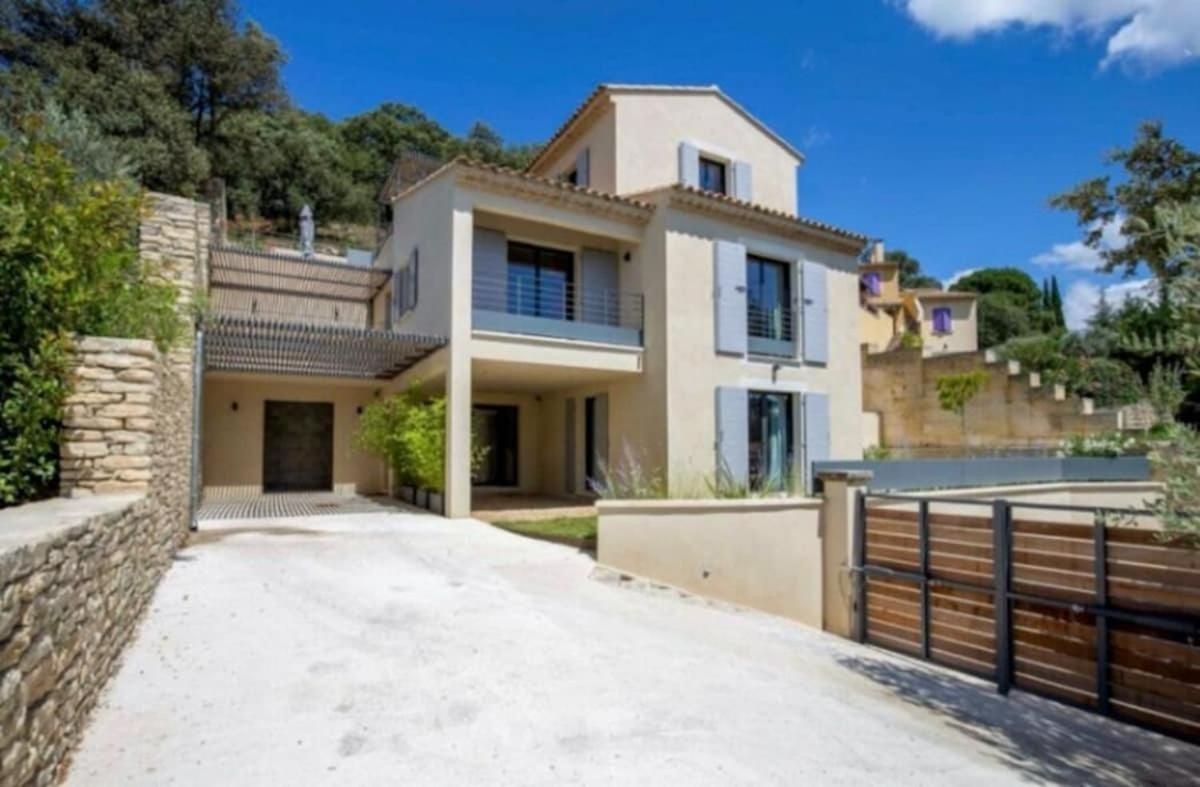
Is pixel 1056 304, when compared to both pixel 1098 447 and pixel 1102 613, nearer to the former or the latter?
pixel 1098 447

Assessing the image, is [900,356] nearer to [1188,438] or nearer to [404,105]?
[1188,438]

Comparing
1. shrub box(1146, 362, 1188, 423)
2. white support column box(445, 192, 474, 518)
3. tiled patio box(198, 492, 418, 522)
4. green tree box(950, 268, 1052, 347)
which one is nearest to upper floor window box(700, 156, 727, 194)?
white support column box(445, 192, 474, 518)

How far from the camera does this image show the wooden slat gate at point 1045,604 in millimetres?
5695

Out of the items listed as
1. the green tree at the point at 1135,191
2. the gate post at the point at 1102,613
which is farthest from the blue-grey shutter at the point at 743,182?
the gate post at the point at 1102,613

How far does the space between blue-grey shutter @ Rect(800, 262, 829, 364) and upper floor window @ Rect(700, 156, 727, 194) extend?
Result: 11.0ft

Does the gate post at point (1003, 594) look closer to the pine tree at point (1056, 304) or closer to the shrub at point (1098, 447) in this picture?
the shrub at point (1098, 447)

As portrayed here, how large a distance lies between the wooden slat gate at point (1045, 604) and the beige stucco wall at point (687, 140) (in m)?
11.0

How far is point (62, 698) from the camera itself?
345 cm

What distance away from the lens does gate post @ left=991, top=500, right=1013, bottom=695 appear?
693 cm

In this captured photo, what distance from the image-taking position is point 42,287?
557 centimetres

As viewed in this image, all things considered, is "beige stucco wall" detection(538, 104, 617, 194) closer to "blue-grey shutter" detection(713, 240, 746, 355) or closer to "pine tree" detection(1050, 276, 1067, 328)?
"blue-grey shutter" detection(713, 240, 746, 355)

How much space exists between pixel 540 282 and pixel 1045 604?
11.9m

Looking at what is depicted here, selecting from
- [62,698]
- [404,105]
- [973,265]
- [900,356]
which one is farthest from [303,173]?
[973,265]

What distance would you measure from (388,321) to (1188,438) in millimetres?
17395
